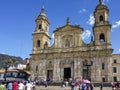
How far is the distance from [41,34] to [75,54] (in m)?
10.2

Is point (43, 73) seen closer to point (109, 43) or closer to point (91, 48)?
point (91, 48)

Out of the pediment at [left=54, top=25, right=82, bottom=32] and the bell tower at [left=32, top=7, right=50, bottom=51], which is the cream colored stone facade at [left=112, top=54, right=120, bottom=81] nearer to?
the pediment at [left=54, top=25, right=82, bottom=32]

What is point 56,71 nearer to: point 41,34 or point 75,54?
point 75,54

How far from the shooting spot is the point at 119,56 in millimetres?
62469

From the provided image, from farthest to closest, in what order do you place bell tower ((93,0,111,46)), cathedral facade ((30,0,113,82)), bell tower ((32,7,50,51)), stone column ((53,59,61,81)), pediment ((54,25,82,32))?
bell tower ((32,7,50,51)) < pediment ((54,25,82,32)) < stone column ((53,59,61,81)) < bell tower ((93,0,111,46)) < cathedral facade ((30,0,113,82))

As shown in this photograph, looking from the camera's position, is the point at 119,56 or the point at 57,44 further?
the point at 119,56

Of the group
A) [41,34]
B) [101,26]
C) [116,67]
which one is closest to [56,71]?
[41,34]

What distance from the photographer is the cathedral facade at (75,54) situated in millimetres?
43969

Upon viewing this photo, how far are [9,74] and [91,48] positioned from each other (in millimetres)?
19752

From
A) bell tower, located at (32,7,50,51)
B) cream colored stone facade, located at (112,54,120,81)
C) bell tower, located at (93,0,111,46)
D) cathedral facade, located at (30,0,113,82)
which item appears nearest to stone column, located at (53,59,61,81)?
cathedral facade, located at (30,0,113,82)

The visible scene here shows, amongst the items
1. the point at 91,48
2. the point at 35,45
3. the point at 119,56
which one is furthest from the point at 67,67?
the point at 119,56

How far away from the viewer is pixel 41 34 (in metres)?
51.2

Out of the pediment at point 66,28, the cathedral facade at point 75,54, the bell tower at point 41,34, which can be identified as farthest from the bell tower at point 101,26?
the bell tower at point 41,34

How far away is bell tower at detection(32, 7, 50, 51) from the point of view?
166ft
